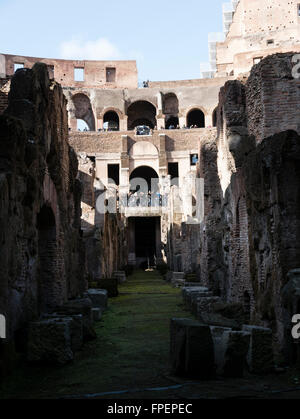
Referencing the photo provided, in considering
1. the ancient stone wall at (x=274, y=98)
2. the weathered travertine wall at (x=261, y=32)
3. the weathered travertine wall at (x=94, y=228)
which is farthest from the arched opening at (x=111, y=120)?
the ancient stone wall at (x=274, y=98)

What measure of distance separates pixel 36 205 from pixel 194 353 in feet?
9.46

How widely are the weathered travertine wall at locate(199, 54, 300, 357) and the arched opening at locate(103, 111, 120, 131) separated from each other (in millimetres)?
31475

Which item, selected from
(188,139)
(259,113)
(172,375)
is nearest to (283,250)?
(172,375)

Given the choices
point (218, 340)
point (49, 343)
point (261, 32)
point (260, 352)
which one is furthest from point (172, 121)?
point (260, 352)

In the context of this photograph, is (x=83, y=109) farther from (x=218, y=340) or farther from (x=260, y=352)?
(x=260, y=352)

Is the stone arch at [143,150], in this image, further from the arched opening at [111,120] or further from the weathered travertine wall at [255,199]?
the weathered travertine wall at [255,199]

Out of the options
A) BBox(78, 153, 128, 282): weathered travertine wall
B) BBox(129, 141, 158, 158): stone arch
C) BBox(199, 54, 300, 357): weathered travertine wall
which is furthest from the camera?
BBox(129, 141, 158, 158): stone arch

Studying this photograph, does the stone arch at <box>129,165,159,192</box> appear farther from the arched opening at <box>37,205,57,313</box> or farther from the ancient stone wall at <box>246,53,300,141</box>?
the arched opening at <box>37,205,57,313</box>

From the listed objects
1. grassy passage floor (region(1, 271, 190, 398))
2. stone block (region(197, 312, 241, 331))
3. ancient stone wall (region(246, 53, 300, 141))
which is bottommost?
grassy passage floor (region(1, 271, 190, 398))

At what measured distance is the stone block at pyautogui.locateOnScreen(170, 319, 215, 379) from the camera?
414 centimetres

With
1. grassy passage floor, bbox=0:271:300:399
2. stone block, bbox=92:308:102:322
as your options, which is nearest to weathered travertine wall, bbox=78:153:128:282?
stone block, bbox=92:308:102:322

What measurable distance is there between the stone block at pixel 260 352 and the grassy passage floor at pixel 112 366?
0.82 meters

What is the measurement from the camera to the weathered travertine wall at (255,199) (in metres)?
5.14

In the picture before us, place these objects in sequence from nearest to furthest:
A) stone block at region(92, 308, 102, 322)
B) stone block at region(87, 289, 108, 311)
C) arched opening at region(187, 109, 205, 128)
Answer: stone block at region(92, 308, 102, 322)
stone block at region(87, 289, 108, 311)
arched opening at region(187, 109, 205, 128)
